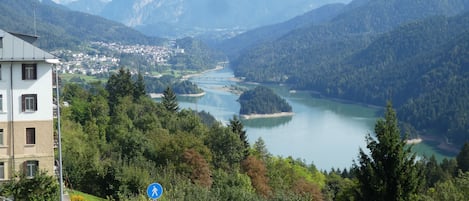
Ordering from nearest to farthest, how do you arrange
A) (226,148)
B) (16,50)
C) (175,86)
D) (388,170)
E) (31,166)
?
(388,170) → (16,50) → (31,166) → (226,148) → (175,86)

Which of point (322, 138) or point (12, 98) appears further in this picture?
point (322, 138)

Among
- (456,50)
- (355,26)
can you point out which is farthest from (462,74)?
(355,26)

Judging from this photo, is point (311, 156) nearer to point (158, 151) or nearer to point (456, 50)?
point (158, 151)

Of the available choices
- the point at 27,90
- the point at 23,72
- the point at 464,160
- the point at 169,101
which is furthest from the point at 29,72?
the point at 464,160

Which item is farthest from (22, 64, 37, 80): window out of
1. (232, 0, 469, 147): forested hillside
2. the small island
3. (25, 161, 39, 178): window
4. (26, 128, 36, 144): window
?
the small island

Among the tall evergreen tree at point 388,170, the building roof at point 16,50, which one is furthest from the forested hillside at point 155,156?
the building roof at point 16,50

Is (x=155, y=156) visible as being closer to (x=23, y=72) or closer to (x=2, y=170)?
(x=2, y=170)

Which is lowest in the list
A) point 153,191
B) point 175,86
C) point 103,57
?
point 175,86
